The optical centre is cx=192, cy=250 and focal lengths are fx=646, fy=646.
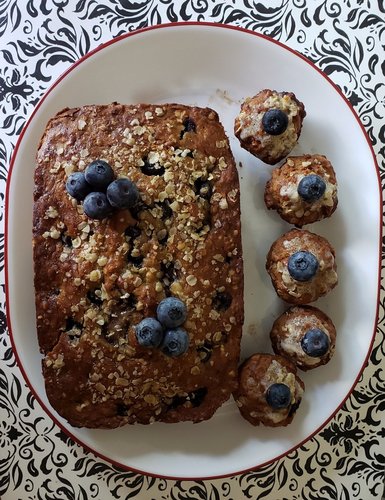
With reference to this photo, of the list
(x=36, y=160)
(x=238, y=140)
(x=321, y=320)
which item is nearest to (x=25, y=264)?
(x=36, y=160)

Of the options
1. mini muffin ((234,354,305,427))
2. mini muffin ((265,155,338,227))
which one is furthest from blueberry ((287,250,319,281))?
mini muffin ((234,354,305,427))

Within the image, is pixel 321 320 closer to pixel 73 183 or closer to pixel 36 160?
pixel 73 183

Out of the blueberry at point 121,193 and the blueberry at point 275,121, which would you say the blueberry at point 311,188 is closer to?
the blueberry at point 275,121

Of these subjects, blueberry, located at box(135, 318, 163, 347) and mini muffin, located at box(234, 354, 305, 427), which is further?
mini muffin, located at box(234, 354, 305, 427)

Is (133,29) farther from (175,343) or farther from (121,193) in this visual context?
(175,343)

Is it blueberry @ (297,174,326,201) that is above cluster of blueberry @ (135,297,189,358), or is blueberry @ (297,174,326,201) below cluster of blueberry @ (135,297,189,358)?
above

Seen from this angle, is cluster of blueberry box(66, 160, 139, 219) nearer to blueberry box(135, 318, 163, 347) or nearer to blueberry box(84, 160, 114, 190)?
blueberry box(84, 160, 114, 190)
